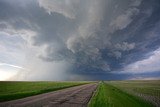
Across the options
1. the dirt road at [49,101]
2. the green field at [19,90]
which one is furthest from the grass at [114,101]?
the green field at [19,90]

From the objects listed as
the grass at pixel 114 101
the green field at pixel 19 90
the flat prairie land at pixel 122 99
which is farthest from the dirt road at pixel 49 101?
the green field at pixel 19 90

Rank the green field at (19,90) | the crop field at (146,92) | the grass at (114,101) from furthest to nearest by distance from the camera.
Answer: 1. the crop field at (146,92)
2. the green field at (19,90)
3. the grass at (114,101)

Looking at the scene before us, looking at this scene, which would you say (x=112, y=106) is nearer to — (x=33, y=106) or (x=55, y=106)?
(x=55, y=106)

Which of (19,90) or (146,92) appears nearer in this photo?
(19,90)

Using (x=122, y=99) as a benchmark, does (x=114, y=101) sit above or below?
below

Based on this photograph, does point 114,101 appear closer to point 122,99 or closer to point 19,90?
point 122,99

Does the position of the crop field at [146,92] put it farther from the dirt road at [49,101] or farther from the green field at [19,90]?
the green field at [19,90]

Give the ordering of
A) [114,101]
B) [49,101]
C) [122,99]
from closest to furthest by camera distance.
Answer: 1. [49,101]
2. [114,101]
3. [122,99]

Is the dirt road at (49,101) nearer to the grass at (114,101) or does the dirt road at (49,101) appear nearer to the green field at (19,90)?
the grass at (114,101)

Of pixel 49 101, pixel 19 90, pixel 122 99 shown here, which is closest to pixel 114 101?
pixel 122 99

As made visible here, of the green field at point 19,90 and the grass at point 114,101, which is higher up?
the green field at point 19,90

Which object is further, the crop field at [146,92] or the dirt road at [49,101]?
the crop field at [146,92]

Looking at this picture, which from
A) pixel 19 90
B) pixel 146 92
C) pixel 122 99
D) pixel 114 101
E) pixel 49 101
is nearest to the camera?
pixel 49 101

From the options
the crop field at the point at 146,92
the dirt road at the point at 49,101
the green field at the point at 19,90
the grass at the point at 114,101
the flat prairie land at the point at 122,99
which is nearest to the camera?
the dirt road at the point at 49,101
